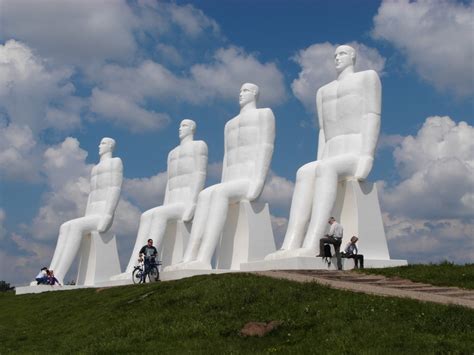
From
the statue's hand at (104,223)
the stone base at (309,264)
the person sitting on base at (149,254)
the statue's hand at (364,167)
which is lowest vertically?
the stone base at (309,264)

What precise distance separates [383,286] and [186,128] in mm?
13357

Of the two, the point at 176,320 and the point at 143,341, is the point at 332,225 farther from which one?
the point at 143,341

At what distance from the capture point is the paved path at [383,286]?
43.4 ft

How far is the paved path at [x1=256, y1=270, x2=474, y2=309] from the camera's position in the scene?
13.2 meters

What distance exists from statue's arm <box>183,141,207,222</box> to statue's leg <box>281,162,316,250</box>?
580 cm

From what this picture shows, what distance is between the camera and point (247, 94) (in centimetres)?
2384

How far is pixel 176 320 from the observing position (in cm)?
1330

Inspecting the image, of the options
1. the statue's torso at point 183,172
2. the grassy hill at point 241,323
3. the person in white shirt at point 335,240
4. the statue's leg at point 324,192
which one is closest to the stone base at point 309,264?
the person in white shirt at point 335,240

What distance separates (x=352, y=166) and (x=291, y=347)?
10.00 meters

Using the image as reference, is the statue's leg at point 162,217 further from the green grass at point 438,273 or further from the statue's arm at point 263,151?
the green grass at point 438,273

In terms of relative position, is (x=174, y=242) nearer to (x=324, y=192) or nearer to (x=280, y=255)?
(x=280, y=255)

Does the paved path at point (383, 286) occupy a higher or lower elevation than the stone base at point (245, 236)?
lower

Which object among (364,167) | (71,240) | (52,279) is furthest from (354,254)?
(71,240)

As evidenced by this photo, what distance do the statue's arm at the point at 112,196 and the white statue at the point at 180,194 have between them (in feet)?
6.63
